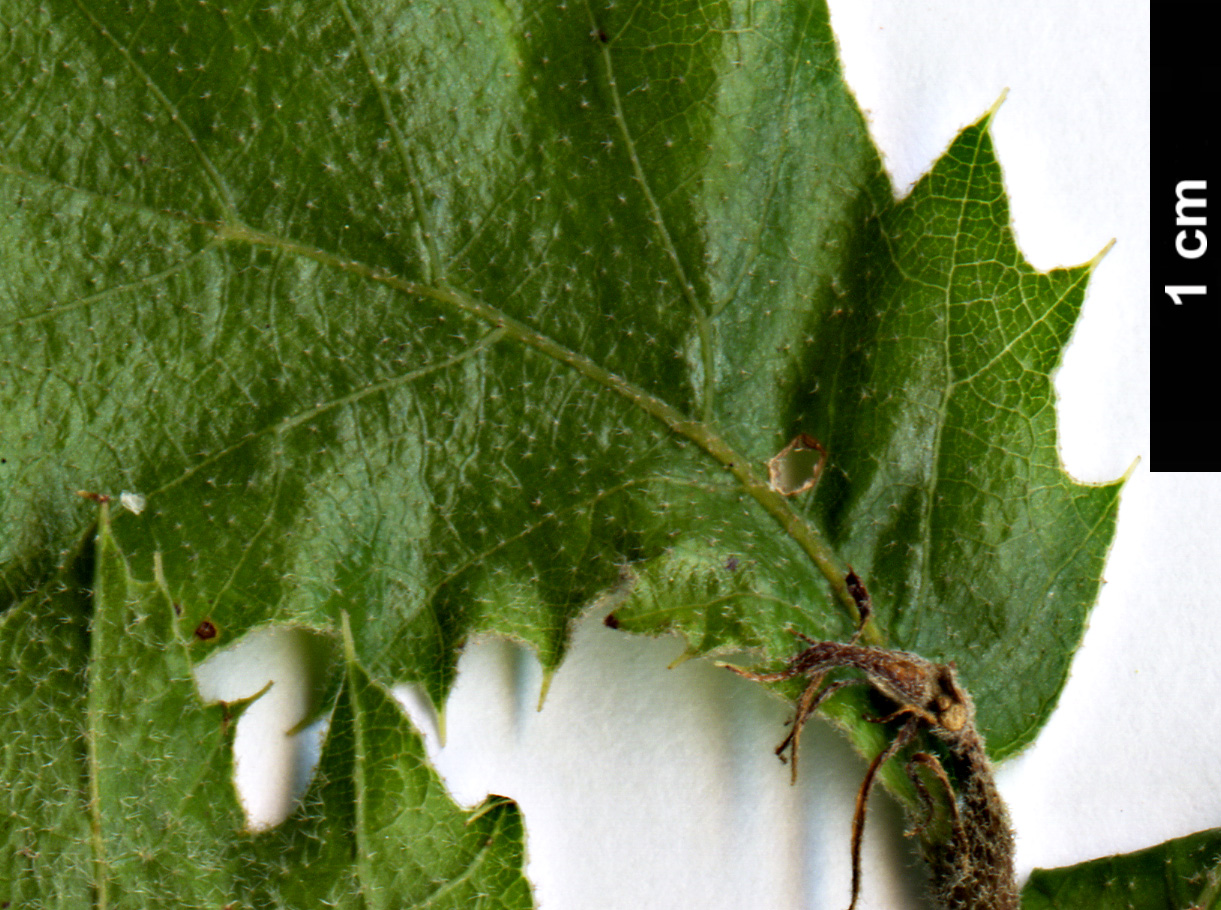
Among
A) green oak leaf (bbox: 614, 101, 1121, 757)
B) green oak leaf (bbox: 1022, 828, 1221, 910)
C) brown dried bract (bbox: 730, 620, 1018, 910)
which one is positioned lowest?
green oak leaf (bbox: 1022, 828, 1221, 910)

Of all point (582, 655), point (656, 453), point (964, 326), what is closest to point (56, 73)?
point (656, 453)

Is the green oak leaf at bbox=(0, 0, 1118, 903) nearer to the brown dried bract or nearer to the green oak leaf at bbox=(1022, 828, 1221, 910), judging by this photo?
the brown dried bract

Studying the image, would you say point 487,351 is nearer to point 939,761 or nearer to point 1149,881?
point 939,761

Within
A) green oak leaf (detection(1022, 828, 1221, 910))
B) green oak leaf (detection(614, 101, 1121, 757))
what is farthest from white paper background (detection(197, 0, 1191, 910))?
green oak leaf (detection(614, 101, 1121, 757))

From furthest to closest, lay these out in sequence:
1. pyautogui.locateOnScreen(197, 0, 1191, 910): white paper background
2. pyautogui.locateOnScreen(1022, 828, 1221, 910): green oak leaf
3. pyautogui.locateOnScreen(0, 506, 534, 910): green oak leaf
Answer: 1. pyautogui.locateOnScreen(197, 0, 1191, 910): white paper background
2. pyautogui.locateOnScreen(1022, 828, 1221, 910): green oak leaf
3. pyautogui.locateOnScreen(0, 506, 534, 910): green oak leaf

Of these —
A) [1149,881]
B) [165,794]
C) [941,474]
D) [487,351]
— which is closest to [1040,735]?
[1149,881]
